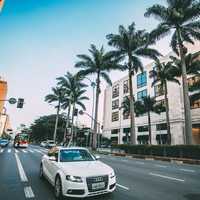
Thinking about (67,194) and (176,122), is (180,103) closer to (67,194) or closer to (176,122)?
(176,122)

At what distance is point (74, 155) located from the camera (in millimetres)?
7352

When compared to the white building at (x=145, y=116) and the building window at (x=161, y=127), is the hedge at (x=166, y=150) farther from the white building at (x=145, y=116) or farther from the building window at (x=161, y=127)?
the building window at (x=161, y=127)

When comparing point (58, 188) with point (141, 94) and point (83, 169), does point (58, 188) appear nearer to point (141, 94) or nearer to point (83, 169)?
point (83, 169)

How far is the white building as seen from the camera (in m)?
44.6

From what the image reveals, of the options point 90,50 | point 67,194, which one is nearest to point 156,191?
point 67,194

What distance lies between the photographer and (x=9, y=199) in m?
5.93

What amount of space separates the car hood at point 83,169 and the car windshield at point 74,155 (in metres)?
0.49

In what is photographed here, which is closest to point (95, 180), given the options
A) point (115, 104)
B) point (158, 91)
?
point (158, 91)

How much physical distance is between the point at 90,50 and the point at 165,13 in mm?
18015

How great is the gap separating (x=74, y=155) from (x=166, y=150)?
2045 centimetres

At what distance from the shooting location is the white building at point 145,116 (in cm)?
4462

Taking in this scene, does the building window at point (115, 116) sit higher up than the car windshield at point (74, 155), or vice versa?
the building window at point (115, 116)

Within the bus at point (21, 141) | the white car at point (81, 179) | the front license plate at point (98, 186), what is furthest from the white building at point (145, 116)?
the front license plate at point (98, 186)

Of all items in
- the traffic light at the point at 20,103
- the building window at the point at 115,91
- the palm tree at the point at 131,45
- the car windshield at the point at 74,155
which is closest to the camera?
the car windshield at the point at 74,155
